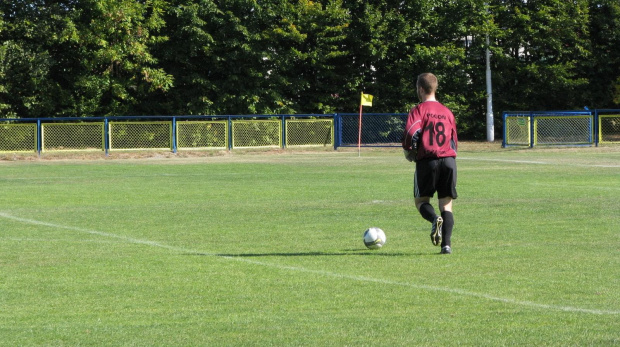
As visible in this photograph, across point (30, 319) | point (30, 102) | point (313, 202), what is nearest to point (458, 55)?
point (30, 102)

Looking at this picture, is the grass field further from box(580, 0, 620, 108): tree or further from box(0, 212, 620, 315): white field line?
box(580, 0, 620, 108): tree

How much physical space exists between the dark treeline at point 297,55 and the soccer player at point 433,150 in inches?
1159

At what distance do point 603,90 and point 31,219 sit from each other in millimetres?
37069

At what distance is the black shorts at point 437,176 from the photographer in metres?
9.48

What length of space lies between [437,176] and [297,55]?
31.7 m

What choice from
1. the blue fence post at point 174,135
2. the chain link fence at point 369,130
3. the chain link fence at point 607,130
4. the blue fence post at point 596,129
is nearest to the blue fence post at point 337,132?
the chain link fence at point 369,130

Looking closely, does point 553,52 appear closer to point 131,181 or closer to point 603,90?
point 603,90

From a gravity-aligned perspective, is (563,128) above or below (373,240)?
above

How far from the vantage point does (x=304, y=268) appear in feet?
29.2

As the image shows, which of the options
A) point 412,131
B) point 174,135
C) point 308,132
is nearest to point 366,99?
point 308,132

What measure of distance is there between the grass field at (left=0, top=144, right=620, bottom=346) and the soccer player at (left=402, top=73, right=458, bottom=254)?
1.25 ft

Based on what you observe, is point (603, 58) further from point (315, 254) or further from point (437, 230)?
point (315, 254)

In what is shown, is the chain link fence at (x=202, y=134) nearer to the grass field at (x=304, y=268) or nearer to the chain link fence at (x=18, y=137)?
the chain link fence at (x=18, y=137)

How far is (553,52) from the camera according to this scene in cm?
4481
